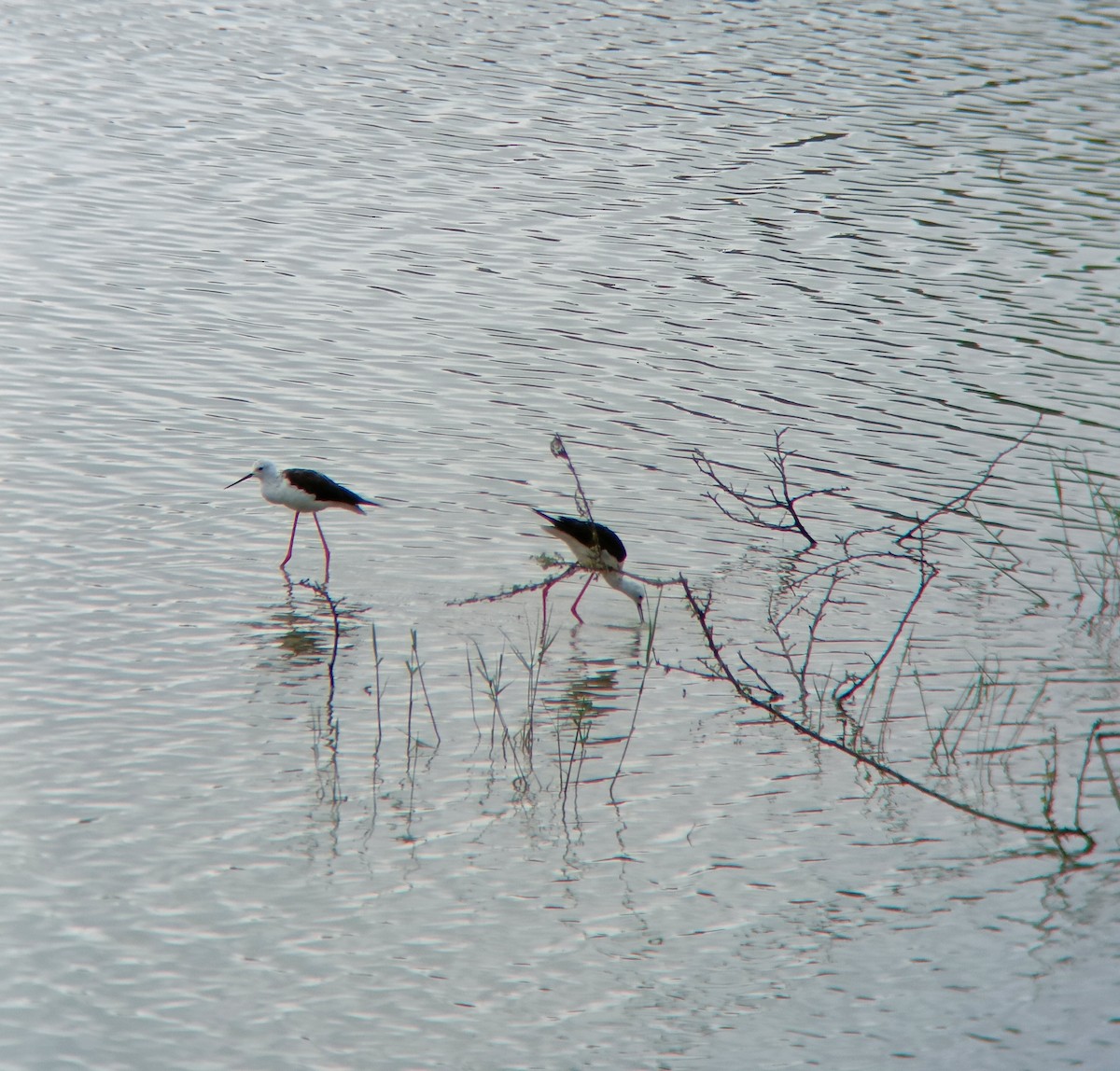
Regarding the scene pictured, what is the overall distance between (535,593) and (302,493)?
173 cm

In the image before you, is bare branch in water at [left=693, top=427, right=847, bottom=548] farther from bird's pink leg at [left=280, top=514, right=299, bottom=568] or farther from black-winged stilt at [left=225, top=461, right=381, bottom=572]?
bird's pink leg at [left=280, top=514, right=299, bottom=568]

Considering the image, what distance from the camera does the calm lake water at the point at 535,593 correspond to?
681 cm

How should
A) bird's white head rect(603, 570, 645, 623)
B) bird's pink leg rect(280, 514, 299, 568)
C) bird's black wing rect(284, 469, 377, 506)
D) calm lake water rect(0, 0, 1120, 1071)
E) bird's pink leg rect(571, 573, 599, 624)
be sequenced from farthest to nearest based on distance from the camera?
bird's pink leg rect(280, 514, 299, 568), bird's black wing rect(284, 469, 377, 506), bird's pink leg rect(571, 573, 599, 624), bird's white head rect(603, 570, 645, 623), calm lake water rect(0, 0, 1120, 1071)

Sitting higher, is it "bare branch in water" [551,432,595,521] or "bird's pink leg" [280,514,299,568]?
"bare branch in water" [551,432,595,521]

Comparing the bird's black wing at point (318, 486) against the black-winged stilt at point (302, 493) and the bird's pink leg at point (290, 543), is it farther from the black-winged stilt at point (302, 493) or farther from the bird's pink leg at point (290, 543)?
the bird's pink leg at point (290, 543)

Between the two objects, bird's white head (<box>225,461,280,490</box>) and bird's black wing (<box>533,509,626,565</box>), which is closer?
bird's black wing (<box>533,509,626,565</box>)

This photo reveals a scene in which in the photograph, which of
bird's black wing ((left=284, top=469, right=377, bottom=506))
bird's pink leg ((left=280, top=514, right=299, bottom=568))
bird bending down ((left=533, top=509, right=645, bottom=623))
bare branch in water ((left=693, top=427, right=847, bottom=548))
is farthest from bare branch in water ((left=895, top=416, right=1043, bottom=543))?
bird's pink leg ((left=280, top=514, right=299, bottom=568))

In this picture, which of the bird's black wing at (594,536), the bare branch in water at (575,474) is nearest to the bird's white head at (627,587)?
the bird's black wing at (594,536)

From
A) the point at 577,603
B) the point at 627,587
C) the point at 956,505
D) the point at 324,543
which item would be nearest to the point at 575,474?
the point at 627,587

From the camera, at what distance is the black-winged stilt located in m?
11.0

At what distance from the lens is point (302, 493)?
1105cm

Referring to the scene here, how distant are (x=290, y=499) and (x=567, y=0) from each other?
24.7 metres

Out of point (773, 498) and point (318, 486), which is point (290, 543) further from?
point (773, 498)

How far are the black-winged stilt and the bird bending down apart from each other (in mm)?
1459
